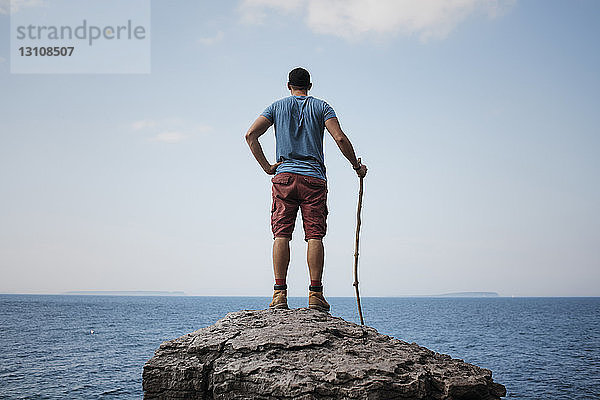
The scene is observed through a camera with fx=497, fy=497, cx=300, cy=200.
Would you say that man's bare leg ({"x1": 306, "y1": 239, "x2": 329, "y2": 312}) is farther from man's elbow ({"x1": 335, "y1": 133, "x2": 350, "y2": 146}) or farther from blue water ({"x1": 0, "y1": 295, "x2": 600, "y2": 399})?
blue water ({"x1": 0, "y1": 295, "x2": 600, "y2": 399})

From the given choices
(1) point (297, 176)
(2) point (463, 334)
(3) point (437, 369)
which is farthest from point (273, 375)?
(2) point (463, 334)

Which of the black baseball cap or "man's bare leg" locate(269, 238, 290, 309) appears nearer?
"man's bare leg" locate(269, 238, 290, 309)

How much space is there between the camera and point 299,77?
6.62 m

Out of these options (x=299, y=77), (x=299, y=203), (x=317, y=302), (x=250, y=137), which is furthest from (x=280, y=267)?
(x=299, y=77)

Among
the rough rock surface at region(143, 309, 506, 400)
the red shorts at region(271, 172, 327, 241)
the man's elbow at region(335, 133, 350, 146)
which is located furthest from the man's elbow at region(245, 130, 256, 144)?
the rough rock surface at region(143, 309, 506, 400)

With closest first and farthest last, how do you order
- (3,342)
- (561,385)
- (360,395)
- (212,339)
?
1. (360,395)
2. (212,339)
3. (561,385)
4. (3,342)

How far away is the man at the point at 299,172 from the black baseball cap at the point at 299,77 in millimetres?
259

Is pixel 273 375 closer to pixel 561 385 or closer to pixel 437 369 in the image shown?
pixel 437 369

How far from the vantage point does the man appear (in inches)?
246

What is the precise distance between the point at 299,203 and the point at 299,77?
170cm

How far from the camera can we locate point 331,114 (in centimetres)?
633

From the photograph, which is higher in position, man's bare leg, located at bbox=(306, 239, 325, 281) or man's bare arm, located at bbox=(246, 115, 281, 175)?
man's bare arm, located at bbox=(246, 115, 281, 175)

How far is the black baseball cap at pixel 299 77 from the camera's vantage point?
6.62 m

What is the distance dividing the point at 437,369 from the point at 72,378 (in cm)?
3263
